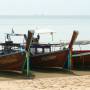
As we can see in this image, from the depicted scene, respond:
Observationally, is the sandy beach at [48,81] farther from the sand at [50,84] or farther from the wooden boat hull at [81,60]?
the wooden boat hull at [81,60]

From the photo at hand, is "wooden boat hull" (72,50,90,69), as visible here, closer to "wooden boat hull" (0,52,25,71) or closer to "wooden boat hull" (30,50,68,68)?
"wooden boat hull" (30,50,68,68)

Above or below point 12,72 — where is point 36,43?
above

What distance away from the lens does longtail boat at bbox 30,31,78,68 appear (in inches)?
637

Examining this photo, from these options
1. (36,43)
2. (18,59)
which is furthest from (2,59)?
(36,43)

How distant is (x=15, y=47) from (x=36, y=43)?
1185mm

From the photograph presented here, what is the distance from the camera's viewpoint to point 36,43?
17.9 meters

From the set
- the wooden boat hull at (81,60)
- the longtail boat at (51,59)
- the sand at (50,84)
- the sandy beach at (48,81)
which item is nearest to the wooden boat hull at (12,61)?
the sandy beach at (48,81)

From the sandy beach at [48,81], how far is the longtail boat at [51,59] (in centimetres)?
73

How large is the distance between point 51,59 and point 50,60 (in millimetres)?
66

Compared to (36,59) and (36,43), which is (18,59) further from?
(36,43)

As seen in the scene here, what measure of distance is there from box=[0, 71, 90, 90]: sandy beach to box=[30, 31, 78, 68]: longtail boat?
0.73 metres

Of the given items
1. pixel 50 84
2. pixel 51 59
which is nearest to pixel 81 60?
pixel 51 59

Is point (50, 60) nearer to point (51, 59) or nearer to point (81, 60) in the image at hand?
point (51, 59)

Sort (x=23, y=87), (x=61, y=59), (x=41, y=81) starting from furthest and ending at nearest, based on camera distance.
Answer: (x=61, y=59) < (x=41, y=81) < (x=23, y=87)
